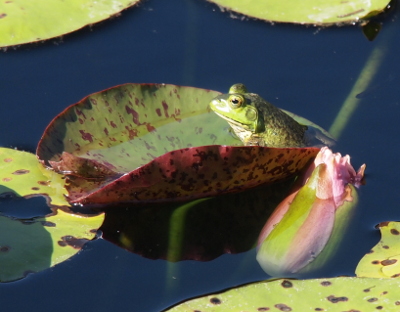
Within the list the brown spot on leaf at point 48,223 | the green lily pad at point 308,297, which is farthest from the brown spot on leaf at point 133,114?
the green lily pad at point 308,297

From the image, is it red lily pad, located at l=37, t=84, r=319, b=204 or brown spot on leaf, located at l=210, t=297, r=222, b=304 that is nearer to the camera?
brown spot on leaf, located at l=210, t=297, r=222, b=304

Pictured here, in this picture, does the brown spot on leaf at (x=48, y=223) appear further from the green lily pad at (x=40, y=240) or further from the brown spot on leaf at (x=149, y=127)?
the brown spot on leaf at (x=149, y=127)

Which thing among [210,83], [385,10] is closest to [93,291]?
[210,83]

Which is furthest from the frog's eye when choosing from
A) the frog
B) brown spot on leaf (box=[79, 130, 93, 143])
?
brown spot on leaf (box=[79, 130, 93, 143])

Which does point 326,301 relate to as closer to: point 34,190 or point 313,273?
point 313,273

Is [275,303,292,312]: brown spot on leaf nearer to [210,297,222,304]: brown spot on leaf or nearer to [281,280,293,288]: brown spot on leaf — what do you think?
[281,280,293,288]: brown spot on leaf

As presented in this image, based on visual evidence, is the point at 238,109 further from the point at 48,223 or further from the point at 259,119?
the point at 48,223

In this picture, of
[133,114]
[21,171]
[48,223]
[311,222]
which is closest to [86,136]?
[133,114]

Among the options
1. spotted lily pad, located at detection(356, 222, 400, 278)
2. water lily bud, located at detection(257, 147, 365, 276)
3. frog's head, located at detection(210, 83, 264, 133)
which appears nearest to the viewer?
spotted lily pad, located at detection(356, 222, 400, 278)
